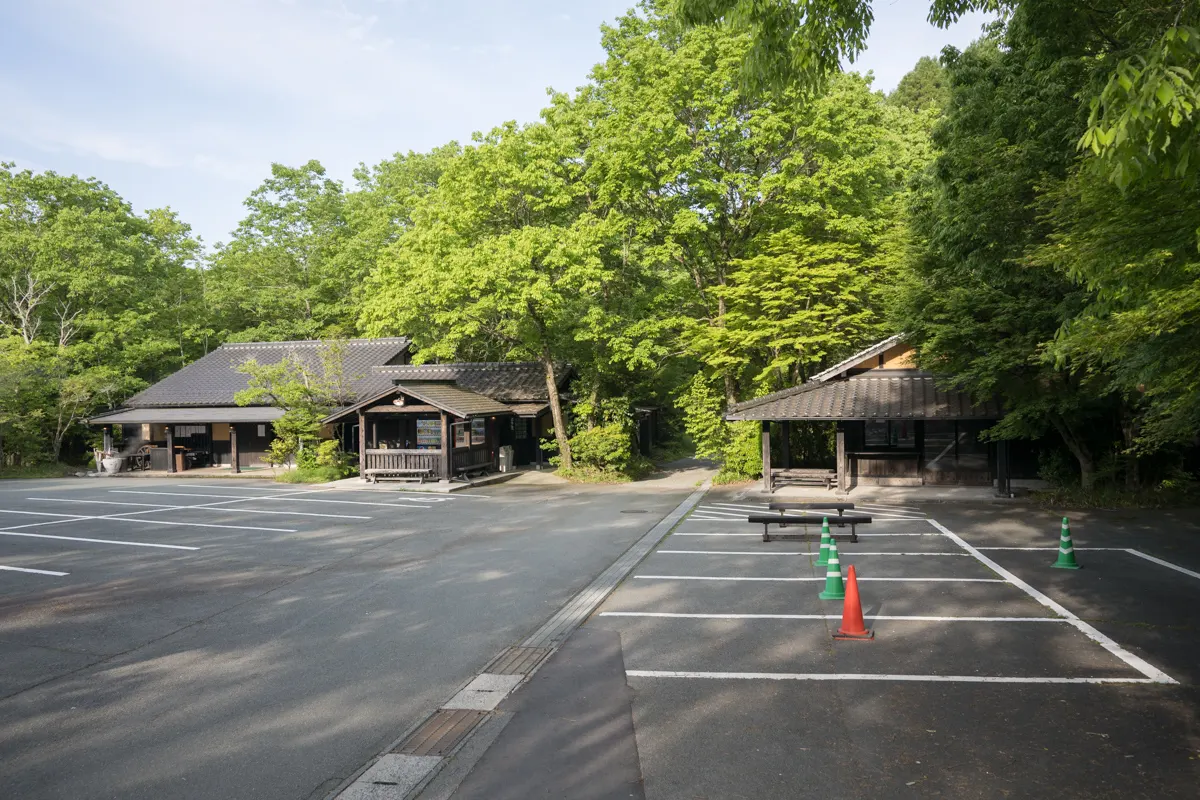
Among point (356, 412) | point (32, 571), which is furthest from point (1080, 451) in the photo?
point (356, 412)

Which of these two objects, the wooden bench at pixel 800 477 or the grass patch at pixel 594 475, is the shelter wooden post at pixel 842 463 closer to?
the wooden bench at pixel 800 477

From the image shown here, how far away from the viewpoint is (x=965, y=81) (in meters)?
18.1

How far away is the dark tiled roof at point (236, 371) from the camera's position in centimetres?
3612

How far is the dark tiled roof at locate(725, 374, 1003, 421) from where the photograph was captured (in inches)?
856

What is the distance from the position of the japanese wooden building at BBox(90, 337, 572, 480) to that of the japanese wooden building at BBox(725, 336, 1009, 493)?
36.7 feet


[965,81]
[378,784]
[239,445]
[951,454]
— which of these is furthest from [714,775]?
[239,445]

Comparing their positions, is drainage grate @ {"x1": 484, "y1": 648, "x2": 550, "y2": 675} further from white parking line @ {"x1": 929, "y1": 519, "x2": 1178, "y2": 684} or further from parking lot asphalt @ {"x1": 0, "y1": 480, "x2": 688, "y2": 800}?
white parking line @ {"x1": 929, "y1": 519, "x2": 1178, "y2": 684}

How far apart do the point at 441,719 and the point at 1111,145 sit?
634 centimetres

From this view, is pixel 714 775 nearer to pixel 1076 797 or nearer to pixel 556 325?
pixel 1076 797

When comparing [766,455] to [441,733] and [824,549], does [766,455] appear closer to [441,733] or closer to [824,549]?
[824,549]

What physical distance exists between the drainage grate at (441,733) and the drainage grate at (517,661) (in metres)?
1.05

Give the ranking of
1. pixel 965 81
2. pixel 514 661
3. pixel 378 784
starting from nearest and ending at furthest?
pixel 378 784 < pixel 514 661 < pixel 965 81

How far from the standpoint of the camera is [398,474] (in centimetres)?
2767

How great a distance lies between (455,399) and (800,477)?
13.0 metres
